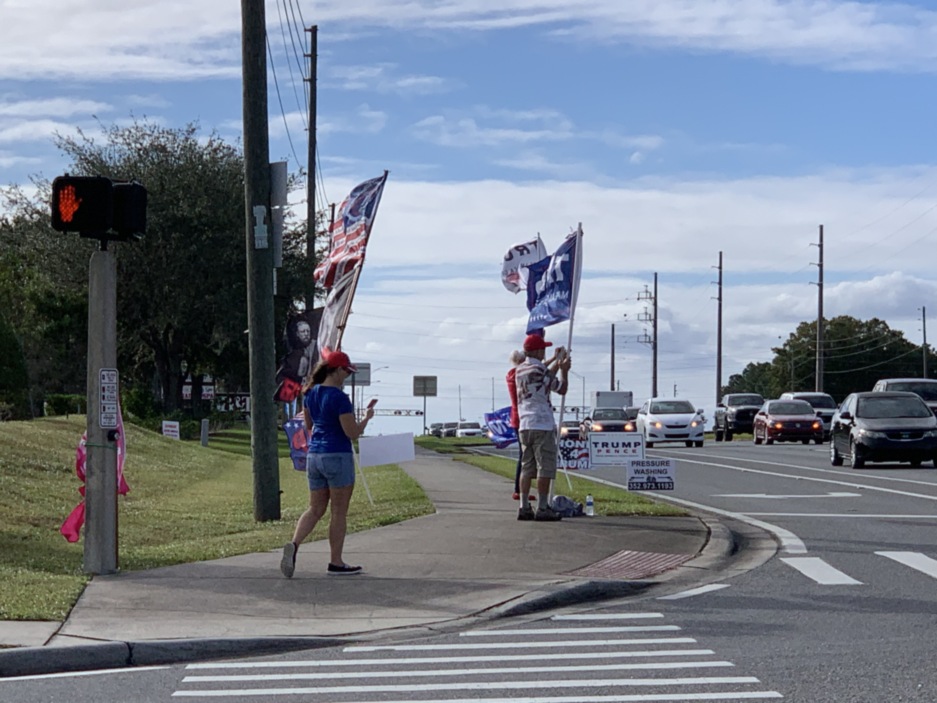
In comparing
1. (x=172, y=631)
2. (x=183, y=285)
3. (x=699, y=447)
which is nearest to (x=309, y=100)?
(x=183, y=285)

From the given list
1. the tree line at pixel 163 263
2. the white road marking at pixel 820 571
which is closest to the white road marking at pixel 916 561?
the white road marking at pixel 820 571

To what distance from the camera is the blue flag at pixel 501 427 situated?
61.9ft

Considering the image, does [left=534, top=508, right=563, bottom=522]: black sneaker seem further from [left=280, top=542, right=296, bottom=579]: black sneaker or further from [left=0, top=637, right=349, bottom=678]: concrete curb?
[left=0, top=637, right=349, bottom=678]: concrete curb

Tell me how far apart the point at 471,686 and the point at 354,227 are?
1068 centimetres

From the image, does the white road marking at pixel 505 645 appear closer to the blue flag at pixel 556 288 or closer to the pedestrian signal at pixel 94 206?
the pedestrian signal at pixel 94 206

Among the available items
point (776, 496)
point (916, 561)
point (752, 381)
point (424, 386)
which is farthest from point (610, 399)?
point (752, 381)

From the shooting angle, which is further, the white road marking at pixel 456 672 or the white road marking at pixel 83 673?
the white road marking at pixel 83 673

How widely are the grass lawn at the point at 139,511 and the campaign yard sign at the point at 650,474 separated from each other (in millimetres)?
2545

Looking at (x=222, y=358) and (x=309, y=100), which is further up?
(x=309, y=100)

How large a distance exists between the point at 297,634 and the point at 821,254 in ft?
235

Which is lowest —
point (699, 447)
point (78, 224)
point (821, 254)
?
point (699, 447)

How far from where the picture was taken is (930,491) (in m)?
20.8

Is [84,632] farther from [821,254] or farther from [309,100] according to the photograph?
[821,254]

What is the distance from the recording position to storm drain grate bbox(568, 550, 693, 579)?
11.2 meters
